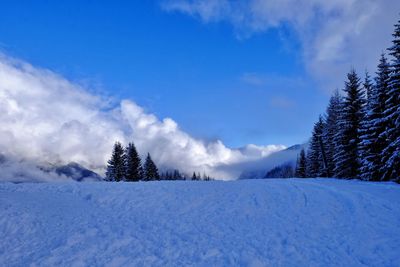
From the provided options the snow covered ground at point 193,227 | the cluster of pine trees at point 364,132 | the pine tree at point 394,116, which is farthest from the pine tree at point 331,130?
the snow covered ground at point 193,227

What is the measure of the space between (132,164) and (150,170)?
545cm

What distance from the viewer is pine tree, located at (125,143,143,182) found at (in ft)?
162

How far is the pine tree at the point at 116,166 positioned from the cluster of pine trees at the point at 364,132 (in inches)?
1234

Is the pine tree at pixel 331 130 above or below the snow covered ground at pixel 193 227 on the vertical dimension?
above

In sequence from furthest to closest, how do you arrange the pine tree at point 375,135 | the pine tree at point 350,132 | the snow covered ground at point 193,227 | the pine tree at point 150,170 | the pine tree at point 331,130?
A: the pine tree at point 150,170 → the pine tree at point 331,130 → the pine tree at point 350,132 → the pine tree at point 375,135 → the snow covered ground at point 193,227

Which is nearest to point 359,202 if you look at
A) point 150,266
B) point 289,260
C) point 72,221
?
point 289,260

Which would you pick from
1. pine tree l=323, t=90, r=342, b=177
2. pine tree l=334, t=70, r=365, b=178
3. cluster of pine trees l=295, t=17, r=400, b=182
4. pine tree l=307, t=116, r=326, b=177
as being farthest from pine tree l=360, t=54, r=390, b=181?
pine tree l=307, t=116, r=326, b=177

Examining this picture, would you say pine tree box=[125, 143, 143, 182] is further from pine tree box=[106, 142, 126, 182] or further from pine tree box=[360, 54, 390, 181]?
pine tree box=[360, 54, 390, 181]

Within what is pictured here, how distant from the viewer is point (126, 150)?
172 feet

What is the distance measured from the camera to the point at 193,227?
43.0ft

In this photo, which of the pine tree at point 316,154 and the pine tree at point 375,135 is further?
the pine tree at point 316,154

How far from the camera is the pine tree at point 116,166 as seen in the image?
4838 centimetres

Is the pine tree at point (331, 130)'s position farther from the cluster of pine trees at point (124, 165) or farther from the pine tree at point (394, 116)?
the cluster of pine trees at point (124, 165)

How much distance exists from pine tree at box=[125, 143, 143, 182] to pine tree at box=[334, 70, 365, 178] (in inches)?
1182
